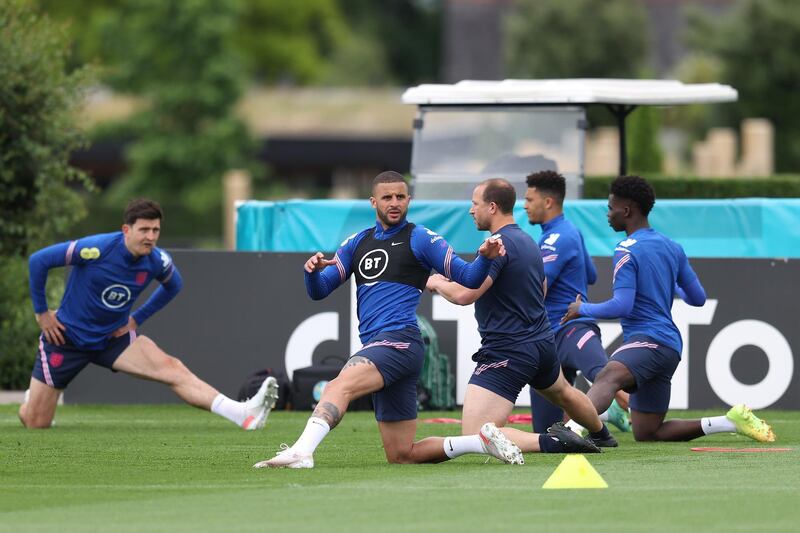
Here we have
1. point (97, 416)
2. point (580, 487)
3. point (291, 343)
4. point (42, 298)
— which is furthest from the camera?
point (291, 343)

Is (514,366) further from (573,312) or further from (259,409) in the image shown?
(259,409)

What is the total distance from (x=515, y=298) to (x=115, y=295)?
4.09m

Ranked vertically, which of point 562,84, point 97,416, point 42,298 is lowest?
point 97,416

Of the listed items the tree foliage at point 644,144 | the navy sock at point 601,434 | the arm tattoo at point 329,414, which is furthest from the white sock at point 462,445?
the tree foliage at point 644,144

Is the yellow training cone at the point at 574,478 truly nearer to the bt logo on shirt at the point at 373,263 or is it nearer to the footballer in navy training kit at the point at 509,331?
the footballer in navy training kit at the point at 509,331

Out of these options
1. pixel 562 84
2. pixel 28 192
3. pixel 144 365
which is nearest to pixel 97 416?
pixel 144 365

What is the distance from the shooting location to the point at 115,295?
13766 mm

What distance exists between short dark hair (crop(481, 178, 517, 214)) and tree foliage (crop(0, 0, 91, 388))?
9.13m

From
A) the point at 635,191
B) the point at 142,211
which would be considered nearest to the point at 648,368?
the point at 635,191

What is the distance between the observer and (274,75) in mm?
81312

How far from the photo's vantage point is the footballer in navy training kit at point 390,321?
10.3m

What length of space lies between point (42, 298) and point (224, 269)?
11.5 ft

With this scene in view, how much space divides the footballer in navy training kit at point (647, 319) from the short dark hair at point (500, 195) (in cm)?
141

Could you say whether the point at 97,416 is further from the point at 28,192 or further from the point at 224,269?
the point at 28,192
